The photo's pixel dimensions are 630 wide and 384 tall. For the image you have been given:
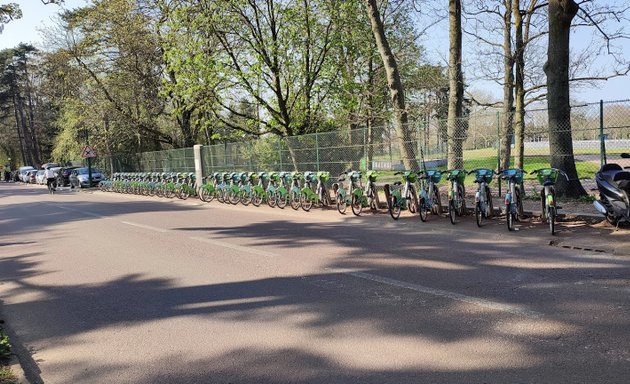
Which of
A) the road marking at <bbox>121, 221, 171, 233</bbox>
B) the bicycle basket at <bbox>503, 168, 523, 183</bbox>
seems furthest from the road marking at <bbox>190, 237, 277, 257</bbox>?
the bicycle basket at <bbox>503, 168, 523, 183</bbox>

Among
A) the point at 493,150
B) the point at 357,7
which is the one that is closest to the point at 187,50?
the point at 357,7

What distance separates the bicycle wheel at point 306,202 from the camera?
46.7 ft

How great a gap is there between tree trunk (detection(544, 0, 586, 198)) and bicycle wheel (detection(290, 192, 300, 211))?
22.9 ft

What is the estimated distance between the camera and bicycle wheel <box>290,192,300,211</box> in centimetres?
1448

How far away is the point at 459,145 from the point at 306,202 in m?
4.72

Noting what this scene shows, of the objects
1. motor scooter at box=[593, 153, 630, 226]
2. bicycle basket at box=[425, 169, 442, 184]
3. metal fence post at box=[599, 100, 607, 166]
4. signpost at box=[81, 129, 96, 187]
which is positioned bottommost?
motor scooter at box=[593, 153, 630, 226]

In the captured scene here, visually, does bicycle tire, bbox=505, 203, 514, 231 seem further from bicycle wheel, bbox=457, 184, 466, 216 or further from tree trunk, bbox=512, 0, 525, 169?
tree trunk, bbox=512, 0, 525, 169

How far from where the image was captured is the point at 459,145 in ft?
42.4

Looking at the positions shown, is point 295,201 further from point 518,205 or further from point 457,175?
point 518,205

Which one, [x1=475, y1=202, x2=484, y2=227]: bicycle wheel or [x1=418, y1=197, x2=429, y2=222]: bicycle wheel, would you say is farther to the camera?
[x1=418, y1=197, x2=429, y2=222]: bicycle wheel

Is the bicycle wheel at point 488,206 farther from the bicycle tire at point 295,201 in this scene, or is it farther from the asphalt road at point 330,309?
the bicycle tire at point 295,201

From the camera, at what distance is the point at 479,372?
3500mm

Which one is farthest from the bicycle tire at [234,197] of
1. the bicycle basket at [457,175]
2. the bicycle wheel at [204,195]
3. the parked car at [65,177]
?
the parked car at [65,177]

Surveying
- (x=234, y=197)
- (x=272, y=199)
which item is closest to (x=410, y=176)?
(x=272, y=199)
